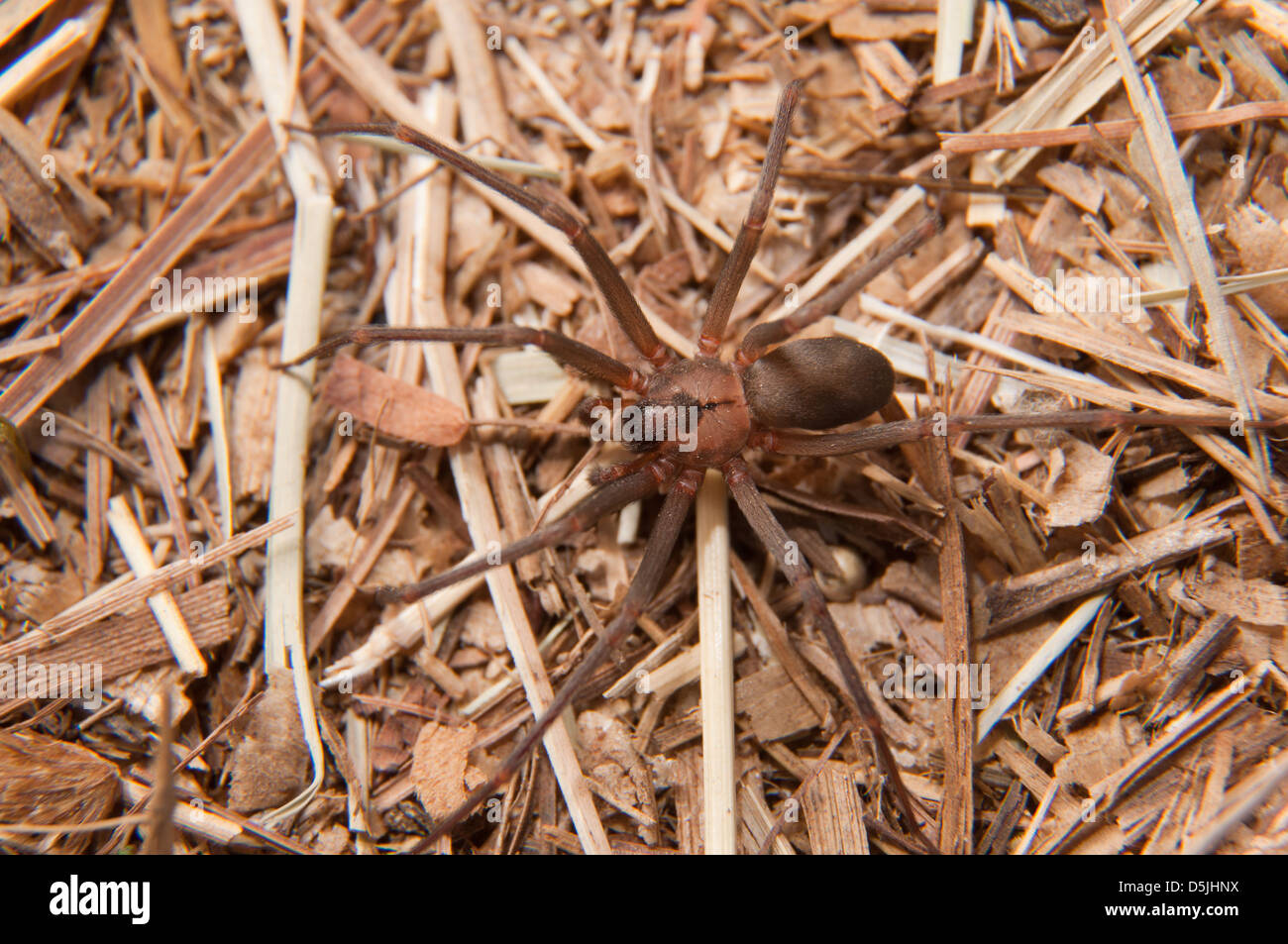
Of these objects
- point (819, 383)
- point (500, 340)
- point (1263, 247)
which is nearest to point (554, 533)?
point (500, 340)

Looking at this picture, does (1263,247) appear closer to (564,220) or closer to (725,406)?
(725,406)

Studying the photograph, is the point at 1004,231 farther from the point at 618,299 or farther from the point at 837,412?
the point at 618,299

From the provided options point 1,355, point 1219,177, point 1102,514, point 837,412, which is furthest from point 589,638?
point 1219,177

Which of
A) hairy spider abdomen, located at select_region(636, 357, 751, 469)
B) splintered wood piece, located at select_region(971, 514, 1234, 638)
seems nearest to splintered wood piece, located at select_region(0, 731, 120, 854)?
hairy spider abdomen, located at select_region(636, 357, 751, 469)

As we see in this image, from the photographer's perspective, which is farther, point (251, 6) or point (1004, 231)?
point (251, 6)

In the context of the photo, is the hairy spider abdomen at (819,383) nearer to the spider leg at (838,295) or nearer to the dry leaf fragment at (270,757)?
the spider leg at (838,295)
